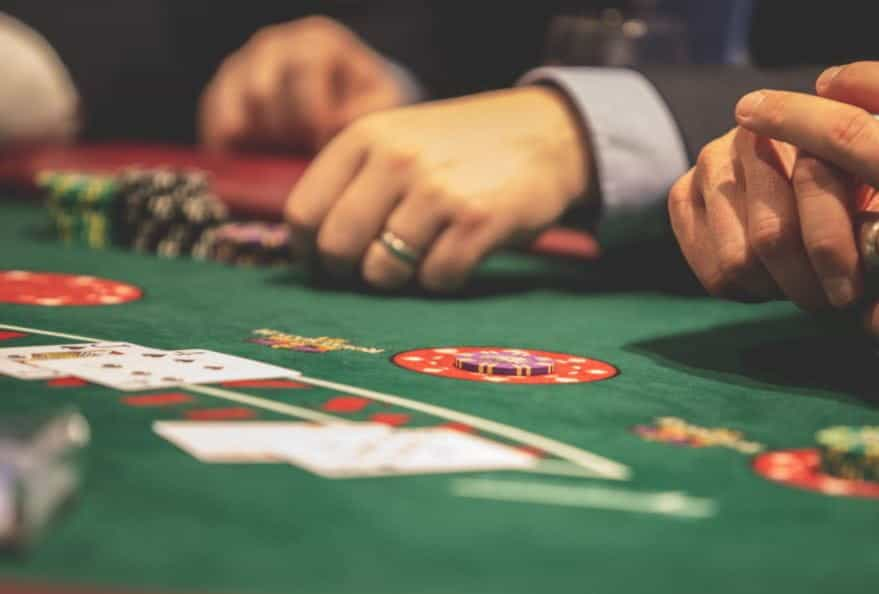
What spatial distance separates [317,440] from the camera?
1.15m

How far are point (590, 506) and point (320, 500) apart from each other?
218 millimetres

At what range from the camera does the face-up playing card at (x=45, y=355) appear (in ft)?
4.53

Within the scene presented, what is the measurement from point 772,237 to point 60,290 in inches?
46.7

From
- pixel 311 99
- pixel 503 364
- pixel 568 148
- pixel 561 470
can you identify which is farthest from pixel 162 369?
pixel 311 99

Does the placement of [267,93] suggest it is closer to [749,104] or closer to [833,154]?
[749,104]

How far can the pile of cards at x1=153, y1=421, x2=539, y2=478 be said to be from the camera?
1.08 m

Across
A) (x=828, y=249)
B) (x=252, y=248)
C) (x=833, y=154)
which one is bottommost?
(x=252, y=248)

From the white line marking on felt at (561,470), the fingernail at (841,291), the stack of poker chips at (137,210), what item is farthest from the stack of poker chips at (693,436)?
the stack of poker chips at (137,210)

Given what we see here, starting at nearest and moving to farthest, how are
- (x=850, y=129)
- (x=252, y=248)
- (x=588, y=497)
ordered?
(x=588, y=497)
(x=850, y=129)
(x=252, y=248)

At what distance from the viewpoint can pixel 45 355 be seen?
1476 mm

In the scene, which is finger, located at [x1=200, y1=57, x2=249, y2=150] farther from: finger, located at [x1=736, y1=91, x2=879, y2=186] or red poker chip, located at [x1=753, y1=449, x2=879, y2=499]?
red poker chip, located at [x1=753, y1=449, x2=879, y2=499]

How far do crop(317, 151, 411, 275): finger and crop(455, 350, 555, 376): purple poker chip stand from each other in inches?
27.9

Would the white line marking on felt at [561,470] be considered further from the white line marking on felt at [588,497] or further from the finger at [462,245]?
the finger at [462,245]

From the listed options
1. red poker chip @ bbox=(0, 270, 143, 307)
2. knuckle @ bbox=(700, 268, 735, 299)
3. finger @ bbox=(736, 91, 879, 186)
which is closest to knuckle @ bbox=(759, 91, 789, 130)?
finger @ bbox=(736, 91, 879, 186)
